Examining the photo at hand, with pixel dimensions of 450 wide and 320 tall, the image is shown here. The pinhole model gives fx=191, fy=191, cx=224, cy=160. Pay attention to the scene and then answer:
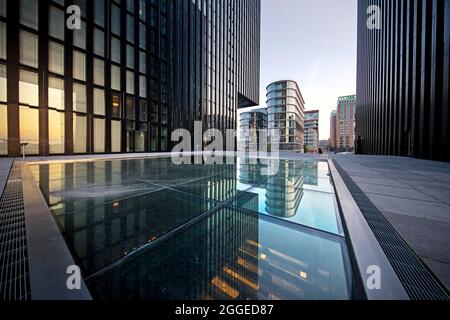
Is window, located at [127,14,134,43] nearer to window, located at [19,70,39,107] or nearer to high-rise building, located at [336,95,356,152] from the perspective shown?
window, located at [19,70,39,107]

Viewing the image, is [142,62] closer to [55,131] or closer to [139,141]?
[139,141]

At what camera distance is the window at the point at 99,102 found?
17.9 m

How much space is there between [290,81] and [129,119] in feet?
191

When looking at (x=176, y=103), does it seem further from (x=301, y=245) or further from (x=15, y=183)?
(x=301, y=245)

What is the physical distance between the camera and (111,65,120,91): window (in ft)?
62.9

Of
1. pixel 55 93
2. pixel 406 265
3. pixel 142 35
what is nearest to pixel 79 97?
pixel 55 93

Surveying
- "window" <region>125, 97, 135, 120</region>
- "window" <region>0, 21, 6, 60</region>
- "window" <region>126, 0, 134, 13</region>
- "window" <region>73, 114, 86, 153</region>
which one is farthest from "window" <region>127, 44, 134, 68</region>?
"window" <region>0, 21, 6, 60</region>

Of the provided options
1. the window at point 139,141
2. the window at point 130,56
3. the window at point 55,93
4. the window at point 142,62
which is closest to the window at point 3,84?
the window at point 55,93

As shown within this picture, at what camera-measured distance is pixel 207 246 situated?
223 centimetres

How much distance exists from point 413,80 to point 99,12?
29.3 metres

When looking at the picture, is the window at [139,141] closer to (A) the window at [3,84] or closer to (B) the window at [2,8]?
(A) the window at [3,84]

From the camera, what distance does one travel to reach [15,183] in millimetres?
5129

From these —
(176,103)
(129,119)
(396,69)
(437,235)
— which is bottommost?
(437,235)
